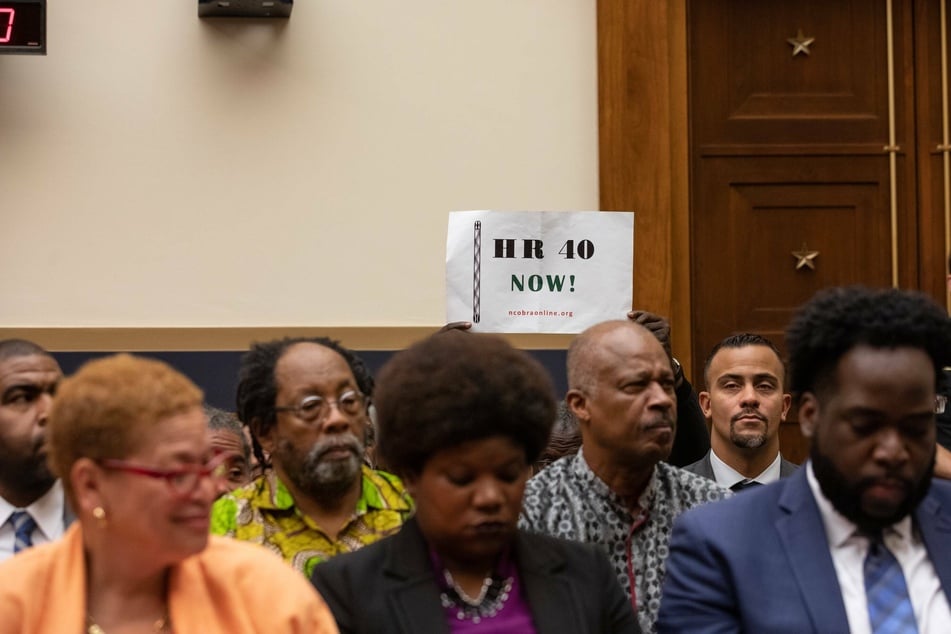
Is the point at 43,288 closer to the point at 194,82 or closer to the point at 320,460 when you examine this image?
the point at 194,82

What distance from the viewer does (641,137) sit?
6387 mm

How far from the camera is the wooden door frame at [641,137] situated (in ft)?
20.9

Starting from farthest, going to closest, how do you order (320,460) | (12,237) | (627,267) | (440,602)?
(12,237) → (627,267) → (320,460) → (440,602)

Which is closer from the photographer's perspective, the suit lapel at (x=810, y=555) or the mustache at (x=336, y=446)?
the suit lapel at (x=810, y=555)

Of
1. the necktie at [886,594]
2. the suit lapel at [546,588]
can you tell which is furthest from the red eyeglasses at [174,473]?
the necktie at [886,594]

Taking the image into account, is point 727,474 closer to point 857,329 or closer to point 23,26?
point 857,329

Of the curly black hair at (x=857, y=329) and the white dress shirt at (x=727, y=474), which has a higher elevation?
the curly black hair at (x=857, y=329)

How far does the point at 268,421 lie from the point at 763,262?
318 centimetres

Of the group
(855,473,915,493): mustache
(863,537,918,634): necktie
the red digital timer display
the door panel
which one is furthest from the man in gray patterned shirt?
the red digital timer display

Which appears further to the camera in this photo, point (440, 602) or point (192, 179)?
point (192, 179)

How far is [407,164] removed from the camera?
6.41m

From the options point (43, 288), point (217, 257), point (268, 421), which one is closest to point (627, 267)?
point (268, 421)

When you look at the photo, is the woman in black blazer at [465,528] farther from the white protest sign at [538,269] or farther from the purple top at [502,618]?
the white protest sign at [538,269]

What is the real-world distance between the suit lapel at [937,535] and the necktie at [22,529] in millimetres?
2320
